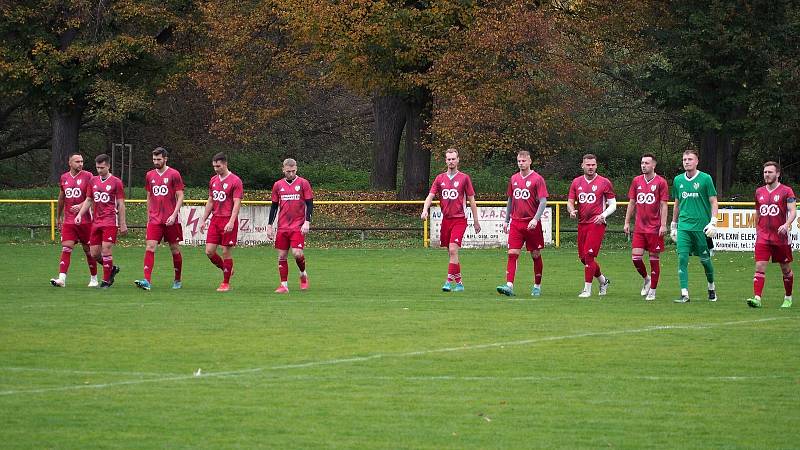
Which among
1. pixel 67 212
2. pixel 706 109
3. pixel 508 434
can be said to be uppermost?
pixel 706 109

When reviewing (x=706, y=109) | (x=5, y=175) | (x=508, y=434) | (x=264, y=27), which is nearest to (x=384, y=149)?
(x=264, y=27)

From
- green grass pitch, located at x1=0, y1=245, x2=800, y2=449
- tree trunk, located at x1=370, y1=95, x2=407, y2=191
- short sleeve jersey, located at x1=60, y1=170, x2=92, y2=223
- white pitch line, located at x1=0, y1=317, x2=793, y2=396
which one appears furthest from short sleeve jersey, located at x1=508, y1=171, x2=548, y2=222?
tree trunk, located at x1=370, y1=95, x2=407, y2=191

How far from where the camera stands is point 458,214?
803 inches

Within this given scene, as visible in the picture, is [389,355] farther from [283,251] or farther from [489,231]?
[489,231]

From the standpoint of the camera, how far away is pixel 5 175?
62406mm

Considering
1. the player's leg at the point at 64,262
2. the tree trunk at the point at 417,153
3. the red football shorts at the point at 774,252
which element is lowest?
the player's leg at the point at 64,262

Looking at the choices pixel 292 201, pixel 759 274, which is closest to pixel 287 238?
pixel 292 201

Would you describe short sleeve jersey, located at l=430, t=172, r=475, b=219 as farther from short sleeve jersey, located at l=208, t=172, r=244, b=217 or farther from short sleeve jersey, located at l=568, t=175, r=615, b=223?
short sleeve jersey, located at l=208, t=172, r=244, b=217

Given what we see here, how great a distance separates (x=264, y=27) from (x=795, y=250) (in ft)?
65.5

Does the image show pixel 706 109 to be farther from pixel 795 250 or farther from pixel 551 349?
pixel 551 349

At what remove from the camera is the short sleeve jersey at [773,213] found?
1756 centimetres

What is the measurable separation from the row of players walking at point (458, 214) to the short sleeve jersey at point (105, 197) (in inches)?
0.6

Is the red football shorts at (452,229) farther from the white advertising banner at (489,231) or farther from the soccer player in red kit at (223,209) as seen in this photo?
the white advertising banner at (489,231)

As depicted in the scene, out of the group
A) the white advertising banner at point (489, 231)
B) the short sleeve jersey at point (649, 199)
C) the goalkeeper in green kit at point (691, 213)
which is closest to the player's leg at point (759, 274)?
the goalkeeper in green kit at point (691, 213)
